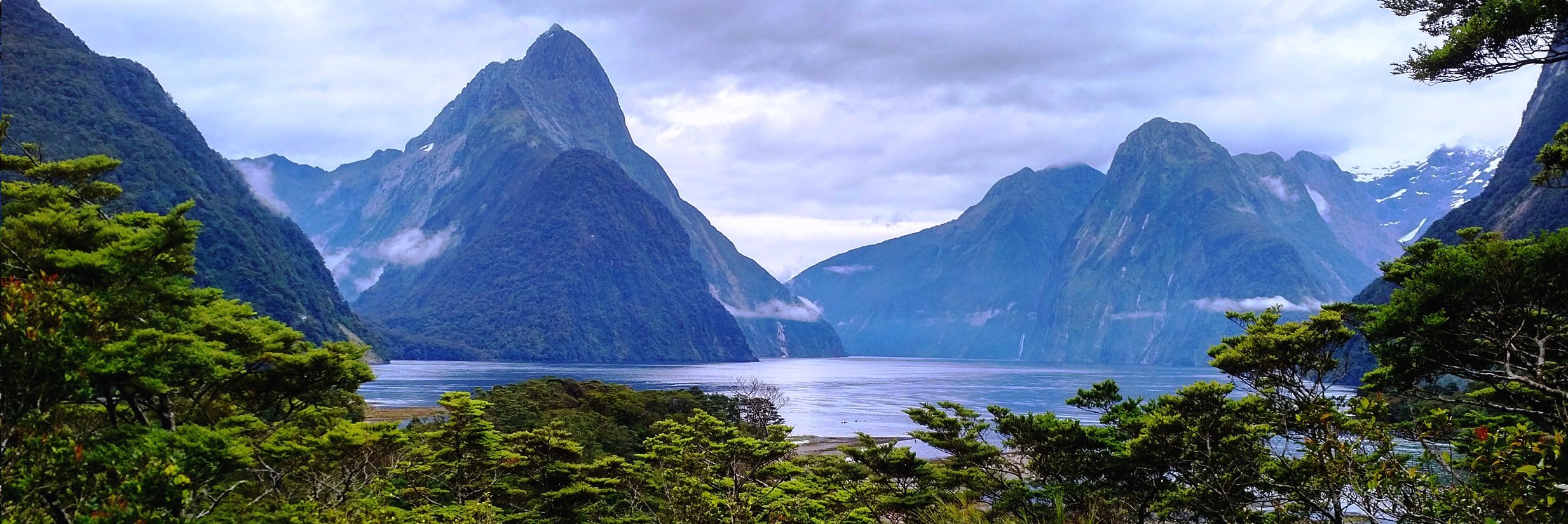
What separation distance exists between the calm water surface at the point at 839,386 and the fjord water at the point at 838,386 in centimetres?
17

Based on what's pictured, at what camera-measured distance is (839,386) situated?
444ft

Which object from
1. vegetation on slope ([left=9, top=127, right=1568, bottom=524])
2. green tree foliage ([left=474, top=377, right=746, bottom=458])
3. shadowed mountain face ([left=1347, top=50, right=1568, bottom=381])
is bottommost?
green tree foliage ([left=474, top=377, right=746, bottom=458])

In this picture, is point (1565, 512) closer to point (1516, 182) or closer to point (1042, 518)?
point (1042, 518)

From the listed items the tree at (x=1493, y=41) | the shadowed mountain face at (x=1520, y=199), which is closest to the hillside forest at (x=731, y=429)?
the tree at (x=1493, y=41)

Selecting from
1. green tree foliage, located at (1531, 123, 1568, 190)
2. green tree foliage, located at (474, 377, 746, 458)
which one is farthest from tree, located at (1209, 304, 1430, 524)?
green tree foliage, located at (474, 377, 746, 458)

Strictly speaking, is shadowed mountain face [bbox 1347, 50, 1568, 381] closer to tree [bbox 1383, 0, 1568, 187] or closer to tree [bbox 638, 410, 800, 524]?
tree [bbox 638, 410, 800, 524]

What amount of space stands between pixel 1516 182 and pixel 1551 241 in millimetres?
105727

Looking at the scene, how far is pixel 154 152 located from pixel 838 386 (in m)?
108

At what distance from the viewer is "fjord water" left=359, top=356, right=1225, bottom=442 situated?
7719 cm

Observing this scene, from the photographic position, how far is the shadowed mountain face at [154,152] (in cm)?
11031

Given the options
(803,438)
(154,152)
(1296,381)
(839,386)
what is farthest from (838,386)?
(1296,381)

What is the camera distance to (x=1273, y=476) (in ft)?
63.2

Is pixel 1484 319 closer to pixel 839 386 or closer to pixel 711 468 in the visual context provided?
pixel 711 468

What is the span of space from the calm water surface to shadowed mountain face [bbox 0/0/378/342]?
18.8m
